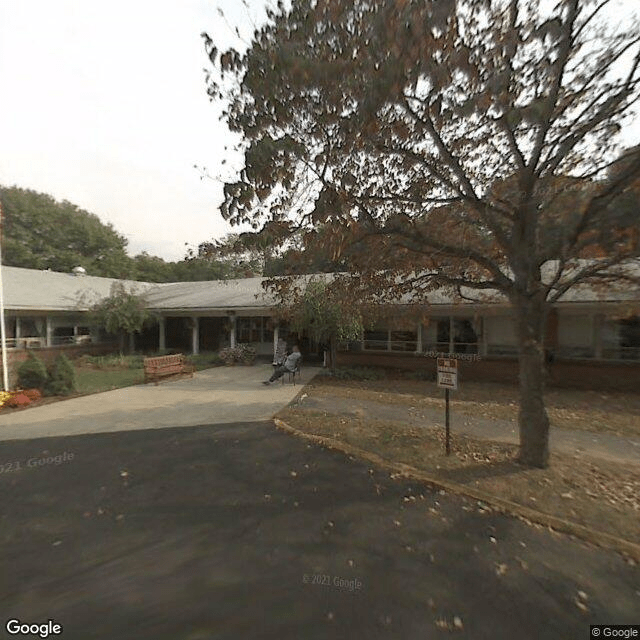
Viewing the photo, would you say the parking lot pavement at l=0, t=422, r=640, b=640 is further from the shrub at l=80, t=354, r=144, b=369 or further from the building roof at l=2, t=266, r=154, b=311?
the building roof at l=2, t=266, r=154, b=311

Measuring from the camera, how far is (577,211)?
15.2 feet

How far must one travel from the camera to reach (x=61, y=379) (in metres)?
10.4

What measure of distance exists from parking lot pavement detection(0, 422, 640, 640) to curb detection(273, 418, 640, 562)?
0.17 metres

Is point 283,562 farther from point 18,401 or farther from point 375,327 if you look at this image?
point 375,327

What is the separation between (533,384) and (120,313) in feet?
59.5

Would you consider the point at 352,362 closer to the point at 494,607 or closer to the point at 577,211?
the point at 577,211

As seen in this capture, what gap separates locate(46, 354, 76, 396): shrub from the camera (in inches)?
407

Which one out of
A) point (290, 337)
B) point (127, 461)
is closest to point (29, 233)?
point (290, 337)

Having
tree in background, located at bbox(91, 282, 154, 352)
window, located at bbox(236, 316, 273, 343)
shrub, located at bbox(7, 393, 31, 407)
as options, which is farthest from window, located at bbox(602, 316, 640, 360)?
tree in background, located at bbox(91, 282, 154, 352)

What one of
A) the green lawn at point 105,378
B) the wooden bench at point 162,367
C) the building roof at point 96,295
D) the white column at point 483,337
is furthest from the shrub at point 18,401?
the white column at point 483,337

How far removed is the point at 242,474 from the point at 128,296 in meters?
16.1

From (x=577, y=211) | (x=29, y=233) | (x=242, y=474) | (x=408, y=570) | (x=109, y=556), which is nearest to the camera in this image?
(x=408, y=570)

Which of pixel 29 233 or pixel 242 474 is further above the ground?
pixel 29 233

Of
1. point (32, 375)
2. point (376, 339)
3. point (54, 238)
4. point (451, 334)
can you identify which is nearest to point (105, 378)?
point (32, 375)
